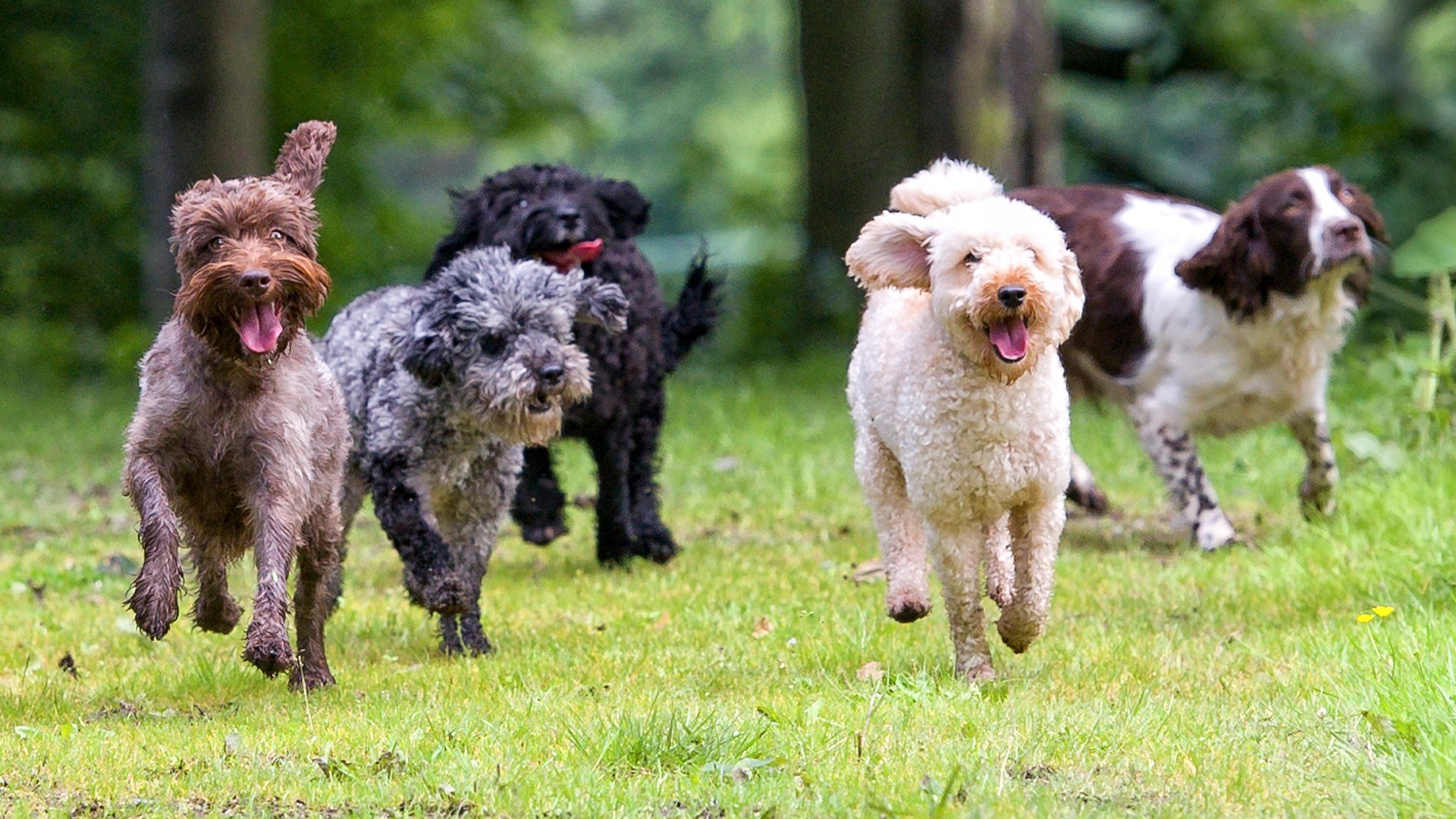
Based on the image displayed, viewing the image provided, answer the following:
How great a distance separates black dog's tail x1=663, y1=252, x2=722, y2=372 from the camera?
9.32 metres

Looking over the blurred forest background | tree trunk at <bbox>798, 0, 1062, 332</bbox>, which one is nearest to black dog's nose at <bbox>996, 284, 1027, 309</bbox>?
the blurred forest background

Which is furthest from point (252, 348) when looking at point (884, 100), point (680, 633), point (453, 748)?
point (884, 100)

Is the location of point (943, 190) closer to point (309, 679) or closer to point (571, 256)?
point (571, 256)

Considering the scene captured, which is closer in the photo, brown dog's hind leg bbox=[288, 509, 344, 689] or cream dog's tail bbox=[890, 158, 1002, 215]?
cream dog's tail bbox=[890, 158, 1002, 215]

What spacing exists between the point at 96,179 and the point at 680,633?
13.9 meters

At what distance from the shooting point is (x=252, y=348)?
5.68 metres

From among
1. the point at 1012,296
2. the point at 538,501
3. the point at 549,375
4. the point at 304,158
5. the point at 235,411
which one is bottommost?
the point at 538,501

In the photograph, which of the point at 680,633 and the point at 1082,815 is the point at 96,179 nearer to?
the point at 680,633

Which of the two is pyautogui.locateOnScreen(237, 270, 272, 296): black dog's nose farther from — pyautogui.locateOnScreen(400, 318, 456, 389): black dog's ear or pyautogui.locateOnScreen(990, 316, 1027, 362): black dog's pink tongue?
pyautogui.locateOnScreen(990, 316, 1027, 362): black dog's pink tongue

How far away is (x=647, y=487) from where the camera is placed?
351 inches

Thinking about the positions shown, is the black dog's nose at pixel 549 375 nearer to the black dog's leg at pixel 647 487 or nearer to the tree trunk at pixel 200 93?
the black dog's leg at pixel 647 487

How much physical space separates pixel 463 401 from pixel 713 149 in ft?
69.9

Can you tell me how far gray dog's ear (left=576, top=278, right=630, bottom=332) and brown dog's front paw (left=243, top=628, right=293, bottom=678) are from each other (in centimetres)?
189

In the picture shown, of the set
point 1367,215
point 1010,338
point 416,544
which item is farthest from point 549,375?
point 1367,215
